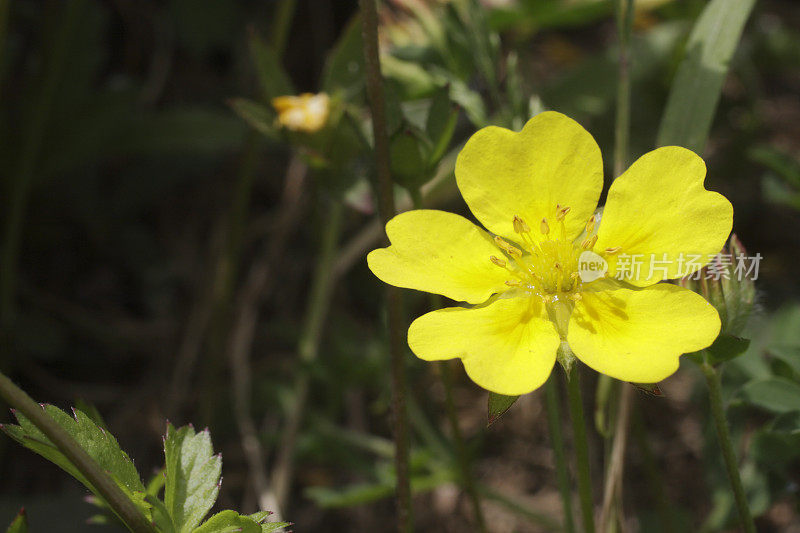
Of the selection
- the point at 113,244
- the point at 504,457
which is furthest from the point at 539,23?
the point at 113,244

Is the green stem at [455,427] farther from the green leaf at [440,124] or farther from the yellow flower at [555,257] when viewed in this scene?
the green leaf at [440,124]

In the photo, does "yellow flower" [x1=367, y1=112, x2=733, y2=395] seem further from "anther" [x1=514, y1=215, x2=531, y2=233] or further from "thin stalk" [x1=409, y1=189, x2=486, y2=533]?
"thin stalk" [x1=409, y1=189, x2=486, y2=533]

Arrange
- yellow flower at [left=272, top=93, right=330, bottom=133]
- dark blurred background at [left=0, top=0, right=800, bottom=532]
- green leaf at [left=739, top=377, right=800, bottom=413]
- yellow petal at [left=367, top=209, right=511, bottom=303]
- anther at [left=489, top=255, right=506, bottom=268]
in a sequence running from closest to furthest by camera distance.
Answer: yellow petal at [left=367, top=209, right=511, bottom=303] → anther at [left=489, top=255, right=506, bottom=268] → green leaf at [left=739, top=377, right=800, bottom=413] → yellow flower at [left=272, top=93, right=330, bottom=133] → dark blurred background at [left=0, top=0, right=800, bottom=532]

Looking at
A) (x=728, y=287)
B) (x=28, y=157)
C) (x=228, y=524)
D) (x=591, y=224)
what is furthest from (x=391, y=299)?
(x=28, y=157)

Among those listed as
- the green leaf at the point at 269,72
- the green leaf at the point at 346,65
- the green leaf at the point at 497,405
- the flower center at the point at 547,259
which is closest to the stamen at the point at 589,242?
the flower center at the point at 547,259

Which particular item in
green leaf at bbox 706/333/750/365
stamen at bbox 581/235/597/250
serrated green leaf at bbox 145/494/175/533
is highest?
stamen at bbox 581/235/597/250

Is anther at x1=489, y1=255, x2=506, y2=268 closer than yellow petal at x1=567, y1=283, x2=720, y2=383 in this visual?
No

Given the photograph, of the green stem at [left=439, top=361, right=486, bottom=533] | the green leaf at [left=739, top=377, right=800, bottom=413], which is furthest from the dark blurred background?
the green leaf at [left=739, top=377, right=800, bottom=413]

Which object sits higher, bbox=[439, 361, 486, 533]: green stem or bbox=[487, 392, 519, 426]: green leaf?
bbox=[439, 361, 486, 533]: green stem
